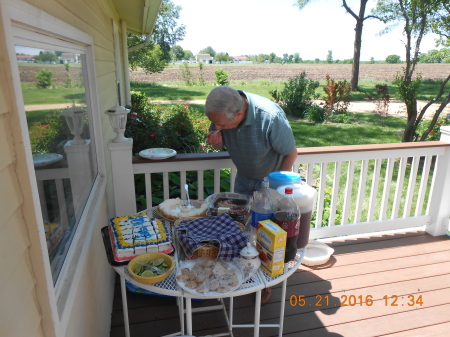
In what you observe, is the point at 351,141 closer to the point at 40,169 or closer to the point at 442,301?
the point at 442,301

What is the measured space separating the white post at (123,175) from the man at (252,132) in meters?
0.57

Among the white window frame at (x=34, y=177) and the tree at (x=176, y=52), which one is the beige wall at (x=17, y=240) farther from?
the tree at (x=176, y=52)

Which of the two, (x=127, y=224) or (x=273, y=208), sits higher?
(x=273, y=208)

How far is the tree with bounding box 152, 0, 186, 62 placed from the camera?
90.3 ft

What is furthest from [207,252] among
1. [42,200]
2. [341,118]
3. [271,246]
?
[341,118]

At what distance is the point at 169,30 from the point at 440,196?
28832 mm

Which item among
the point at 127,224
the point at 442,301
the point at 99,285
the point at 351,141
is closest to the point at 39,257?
the point at 127,224

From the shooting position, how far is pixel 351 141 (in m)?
8.66

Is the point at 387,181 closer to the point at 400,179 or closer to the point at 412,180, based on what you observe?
the point at 400,179

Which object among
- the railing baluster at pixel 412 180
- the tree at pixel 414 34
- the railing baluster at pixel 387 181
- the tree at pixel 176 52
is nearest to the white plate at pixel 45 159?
the railing baluster at pixel 387 181

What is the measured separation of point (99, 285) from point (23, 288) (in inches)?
47.3

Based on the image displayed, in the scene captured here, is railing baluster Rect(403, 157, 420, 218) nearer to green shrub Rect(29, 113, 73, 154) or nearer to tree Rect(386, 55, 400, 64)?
green shrub Rect(29, 113, 73, 154)

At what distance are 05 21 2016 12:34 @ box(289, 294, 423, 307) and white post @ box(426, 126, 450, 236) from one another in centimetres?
113

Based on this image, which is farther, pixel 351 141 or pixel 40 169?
pixel 351 141
